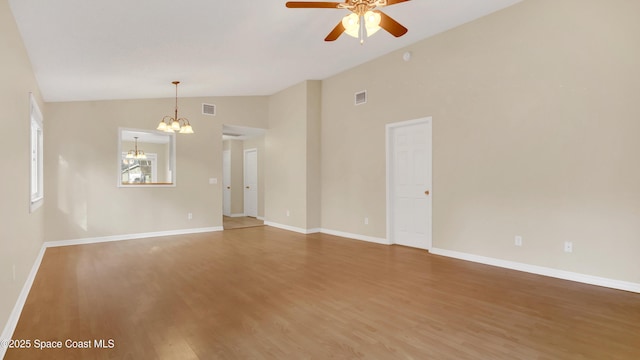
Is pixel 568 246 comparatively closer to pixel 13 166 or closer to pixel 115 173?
pixel 13 166

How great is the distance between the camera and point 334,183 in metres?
6.82

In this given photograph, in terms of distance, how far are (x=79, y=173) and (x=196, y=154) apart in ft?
6.85

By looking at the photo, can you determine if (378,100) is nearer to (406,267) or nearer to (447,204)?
(447,204)

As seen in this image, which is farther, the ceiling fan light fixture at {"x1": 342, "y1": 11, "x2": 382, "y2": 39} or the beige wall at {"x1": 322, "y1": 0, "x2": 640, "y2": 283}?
the beige wall at {"x1": 322, "y1": 0, "x2": 640, "y2": 283}

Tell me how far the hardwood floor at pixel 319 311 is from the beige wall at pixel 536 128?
52cm

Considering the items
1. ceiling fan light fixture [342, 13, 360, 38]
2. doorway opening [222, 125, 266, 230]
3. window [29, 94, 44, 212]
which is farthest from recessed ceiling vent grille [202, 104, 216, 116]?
ceiling fan light fixture [342, 13, 360, 38]

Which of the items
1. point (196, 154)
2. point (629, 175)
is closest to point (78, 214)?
point (196, 154)

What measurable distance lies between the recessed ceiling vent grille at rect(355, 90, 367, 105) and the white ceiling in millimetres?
561

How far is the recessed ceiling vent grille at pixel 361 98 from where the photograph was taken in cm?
614

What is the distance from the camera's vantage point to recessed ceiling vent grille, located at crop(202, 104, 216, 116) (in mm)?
7137

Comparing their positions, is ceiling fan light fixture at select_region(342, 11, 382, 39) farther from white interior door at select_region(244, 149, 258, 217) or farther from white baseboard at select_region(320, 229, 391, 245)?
white interior door at select_region(244, 149, 258, 217)

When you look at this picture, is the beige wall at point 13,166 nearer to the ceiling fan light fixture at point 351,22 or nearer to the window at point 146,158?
the ceiling fan light fixture at point 351,22

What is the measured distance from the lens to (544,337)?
2.33 metres

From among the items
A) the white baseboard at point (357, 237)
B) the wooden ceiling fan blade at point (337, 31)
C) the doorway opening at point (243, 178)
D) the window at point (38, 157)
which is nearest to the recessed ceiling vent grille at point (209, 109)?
the doorway opening at point (243, 178)
